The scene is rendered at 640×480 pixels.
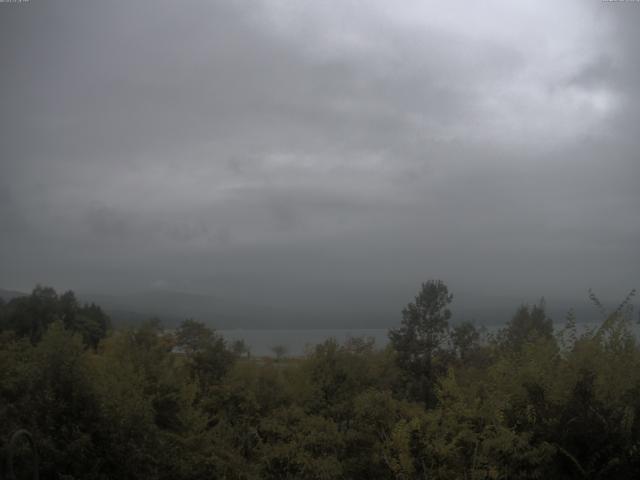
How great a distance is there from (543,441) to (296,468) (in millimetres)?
8488

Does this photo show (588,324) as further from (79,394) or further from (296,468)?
(79,394)

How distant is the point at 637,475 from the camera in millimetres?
11953

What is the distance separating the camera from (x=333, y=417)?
822 inches

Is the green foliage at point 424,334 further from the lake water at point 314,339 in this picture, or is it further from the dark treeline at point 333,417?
the dark treeline at point 333,417

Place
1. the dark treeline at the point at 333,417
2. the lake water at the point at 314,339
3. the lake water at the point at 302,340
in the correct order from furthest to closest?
the lake water at the point at 302,340 < the lake water at the point at 314,339 < the dark treeline at the point at 333,417

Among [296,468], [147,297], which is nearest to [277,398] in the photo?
[296,468]

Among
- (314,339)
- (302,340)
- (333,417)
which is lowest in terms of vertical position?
(333,417)

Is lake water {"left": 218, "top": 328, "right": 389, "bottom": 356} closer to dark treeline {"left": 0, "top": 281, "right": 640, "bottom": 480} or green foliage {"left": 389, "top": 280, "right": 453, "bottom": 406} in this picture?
green foliage {"left": 389, "top": 280, "right": 453, "bottom": 406}

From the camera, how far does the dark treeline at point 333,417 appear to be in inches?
497

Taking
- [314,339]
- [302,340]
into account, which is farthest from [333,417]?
[302,340]

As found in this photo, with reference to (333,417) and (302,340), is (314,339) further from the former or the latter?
(302,340)

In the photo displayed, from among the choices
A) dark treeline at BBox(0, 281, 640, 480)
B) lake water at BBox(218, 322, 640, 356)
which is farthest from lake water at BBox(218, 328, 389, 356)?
dark treeline at BBox(0, 281, 640, 480)

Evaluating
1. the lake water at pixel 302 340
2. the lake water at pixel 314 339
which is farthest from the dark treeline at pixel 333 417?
the lake water at pixel 302 340

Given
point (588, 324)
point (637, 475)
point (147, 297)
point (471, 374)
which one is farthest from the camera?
point (147, 297)
